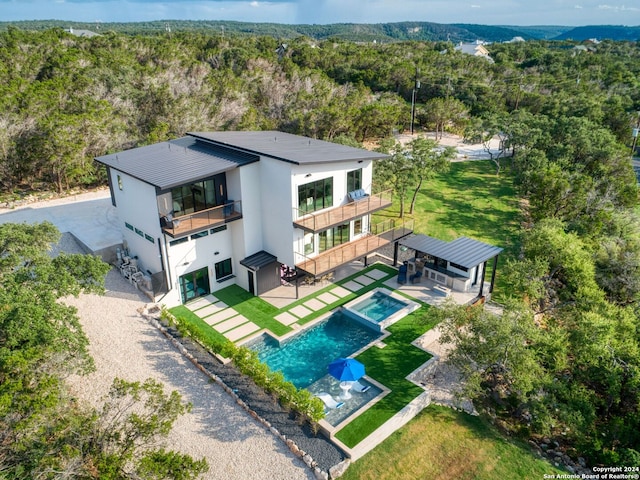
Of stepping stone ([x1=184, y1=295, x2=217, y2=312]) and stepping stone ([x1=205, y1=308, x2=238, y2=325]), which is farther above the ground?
stepping stone ([x1=184, y1=295, x2=217, y2=312])

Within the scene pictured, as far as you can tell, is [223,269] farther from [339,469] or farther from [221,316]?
[339,469]

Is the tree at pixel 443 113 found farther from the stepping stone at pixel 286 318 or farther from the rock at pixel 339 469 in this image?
the rock at pixel 339 469

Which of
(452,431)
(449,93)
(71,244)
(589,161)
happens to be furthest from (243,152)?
(449,93)

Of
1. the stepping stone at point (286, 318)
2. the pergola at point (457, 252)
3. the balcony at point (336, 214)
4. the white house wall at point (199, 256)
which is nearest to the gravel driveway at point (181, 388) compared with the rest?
the white house wall at point (199, 256)

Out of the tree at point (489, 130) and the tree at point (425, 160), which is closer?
the tree at point (425, 160)

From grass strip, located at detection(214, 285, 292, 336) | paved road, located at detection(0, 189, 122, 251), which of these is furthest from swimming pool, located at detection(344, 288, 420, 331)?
paved road, located at detection(0, 189, 122, 251)

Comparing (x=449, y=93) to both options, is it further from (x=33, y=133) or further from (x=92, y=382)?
(x=92, y=382)

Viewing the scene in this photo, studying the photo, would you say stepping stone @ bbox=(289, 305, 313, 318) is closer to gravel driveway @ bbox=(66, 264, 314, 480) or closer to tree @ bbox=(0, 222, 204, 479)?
gravel driveway @ bbox=(66, 264, 314, 480)
